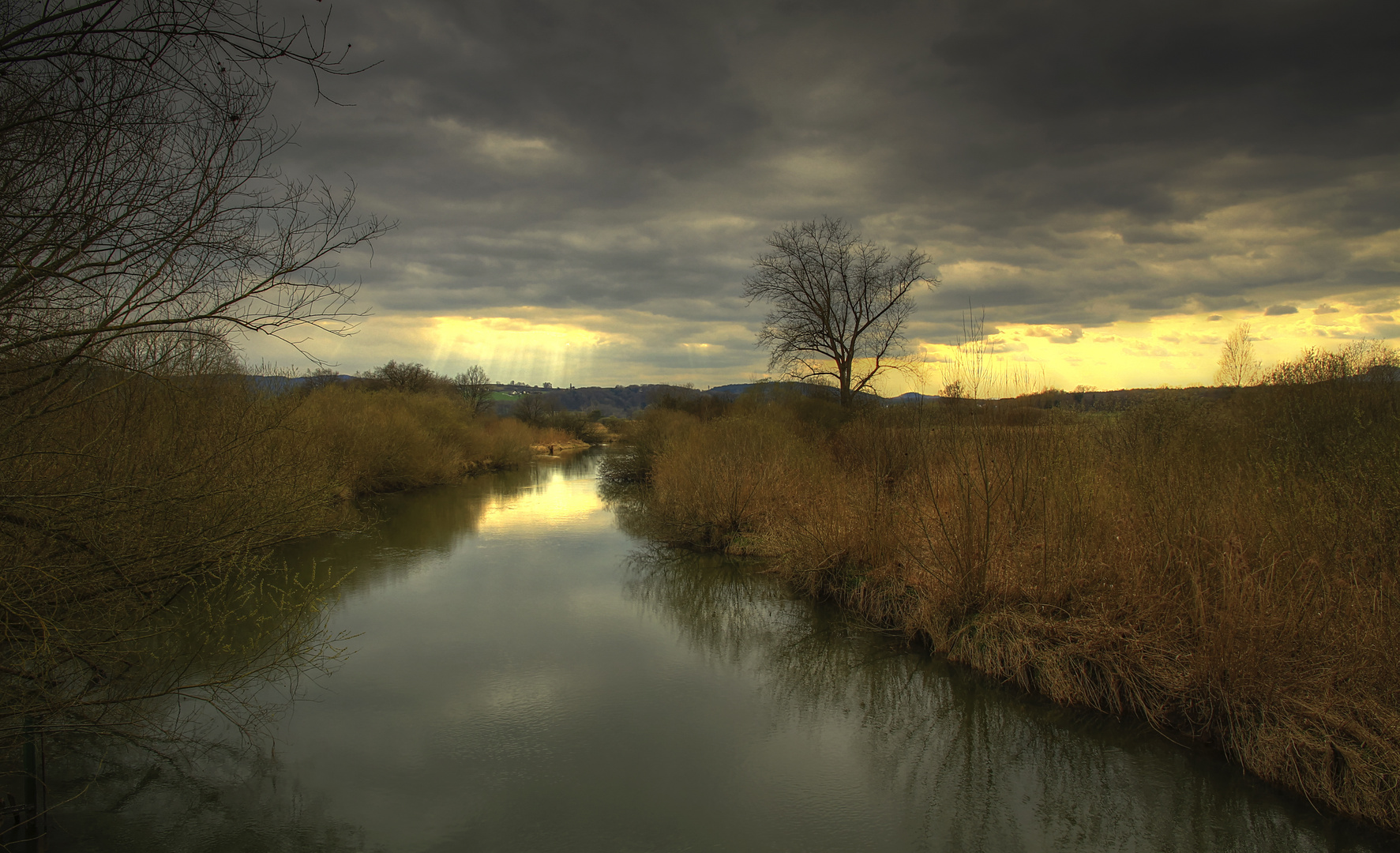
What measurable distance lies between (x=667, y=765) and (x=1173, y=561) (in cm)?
553

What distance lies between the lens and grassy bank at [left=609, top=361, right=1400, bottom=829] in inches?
218

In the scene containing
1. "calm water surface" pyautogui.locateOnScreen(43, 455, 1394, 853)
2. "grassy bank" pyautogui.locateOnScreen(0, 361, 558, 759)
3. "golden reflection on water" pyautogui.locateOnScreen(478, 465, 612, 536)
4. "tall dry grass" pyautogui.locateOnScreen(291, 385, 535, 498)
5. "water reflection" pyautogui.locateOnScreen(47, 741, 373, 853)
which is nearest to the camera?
"grassy bank" pyautogui.locateOnScreen(0, 361, 558, 759)

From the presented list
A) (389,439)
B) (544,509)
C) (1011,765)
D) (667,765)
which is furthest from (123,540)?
(389,439)

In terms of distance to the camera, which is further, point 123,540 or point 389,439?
point 389,439

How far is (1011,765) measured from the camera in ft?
21.0

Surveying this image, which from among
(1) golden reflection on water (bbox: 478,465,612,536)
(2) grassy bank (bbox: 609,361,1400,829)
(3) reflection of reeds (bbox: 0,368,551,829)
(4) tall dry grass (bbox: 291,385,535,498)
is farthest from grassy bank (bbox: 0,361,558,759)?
(1) golden reflection on water (bbox: 478,465,612,536)

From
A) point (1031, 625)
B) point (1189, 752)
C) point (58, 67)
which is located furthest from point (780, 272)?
point (58, 67)

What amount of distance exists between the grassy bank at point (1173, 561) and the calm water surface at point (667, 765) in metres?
0.45

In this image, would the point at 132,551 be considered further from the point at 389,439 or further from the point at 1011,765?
the point at 389,439

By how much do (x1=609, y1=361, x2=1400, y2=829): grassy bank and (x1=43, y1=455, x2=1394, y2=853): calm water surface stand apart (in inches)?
17.7

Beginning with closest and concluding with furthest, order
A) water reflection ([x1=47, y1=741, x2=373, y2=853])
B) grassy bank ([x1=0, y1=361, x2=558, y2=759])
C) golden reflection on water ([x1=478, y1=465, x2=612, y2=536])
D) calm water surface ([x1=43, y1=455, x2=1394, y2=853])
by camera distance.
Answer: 1. grassy bank ([x1=0, y1=361, x2=558, y2=759])
2. water reflection ([x1=47, y1=741, x2=373, y2=853])
3. calm water surface ([x1=43, y1=455, x2=1394, y2=853])
4. golden reflection on water ([x1=478, y1=465, x2=612, y2=536])

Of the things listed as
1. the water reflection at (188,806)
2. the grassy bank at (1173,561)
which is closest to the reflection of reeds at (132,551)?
the water reflection at (188,806)

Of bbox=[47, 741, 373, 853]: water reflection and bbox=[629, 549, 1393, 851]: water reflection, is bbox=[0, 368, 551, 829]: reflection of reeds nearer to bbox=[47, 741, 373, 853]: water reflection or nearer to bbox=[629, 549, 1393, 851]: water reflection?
bbox=[47, 741, 373, 853]: water reflection

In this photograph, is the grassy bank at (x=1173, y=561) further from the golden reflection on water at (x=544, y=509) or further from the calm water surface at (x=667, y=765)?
the golden reflection on water at (x=544, y=509)
